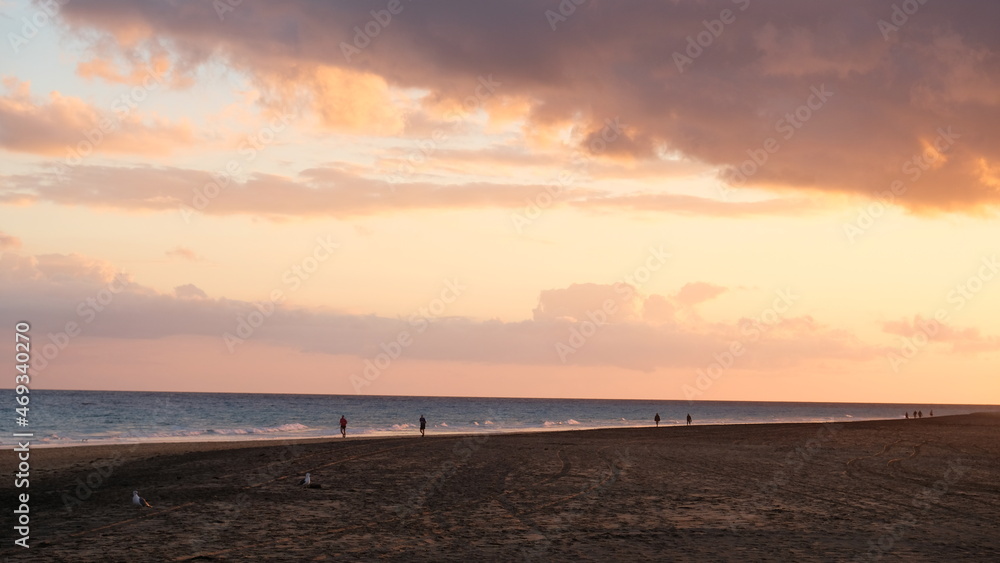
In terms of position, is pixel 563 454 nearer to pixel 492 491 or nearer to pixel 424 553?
pixel 492 491

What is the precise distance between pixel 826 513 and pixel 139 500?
19071 mm

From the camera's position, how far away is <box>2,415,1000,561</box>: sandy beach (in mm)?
16812

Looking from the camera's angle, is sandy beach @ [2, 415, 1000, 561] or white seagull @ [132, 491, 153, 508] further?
white seagull @ [132, 491, 153, 508]

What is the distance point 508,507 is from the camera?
22641 mm

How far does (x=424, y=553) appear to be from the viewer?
16516 millimetres

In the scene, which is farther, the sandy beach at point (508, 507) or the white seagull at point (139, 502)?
the white seagull at point (139, 502)

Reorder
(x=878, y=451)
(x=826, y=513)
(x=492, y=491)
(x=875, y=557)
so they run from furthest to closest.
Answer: (x=878, y=451) → (x=492, y=491) → (x=826, y=513) → (x=875, y=557)

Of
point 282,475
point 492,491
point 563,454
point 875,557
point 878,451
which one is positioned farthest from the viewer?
point 878,451

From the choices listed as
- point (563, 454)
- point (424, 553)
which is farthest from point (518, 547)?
point (563, 454)

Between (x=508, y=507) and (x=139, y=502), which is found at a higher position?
(x=139, y=502)

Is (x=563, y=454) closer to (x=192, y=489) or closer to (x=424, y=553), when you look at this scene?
(x=192, y=489)

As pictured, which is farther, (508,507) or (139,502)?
(508,507)

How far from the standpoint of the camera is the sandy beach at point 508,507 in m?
16.8

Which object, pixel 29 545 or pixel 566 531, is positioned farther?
pixel 566 531
